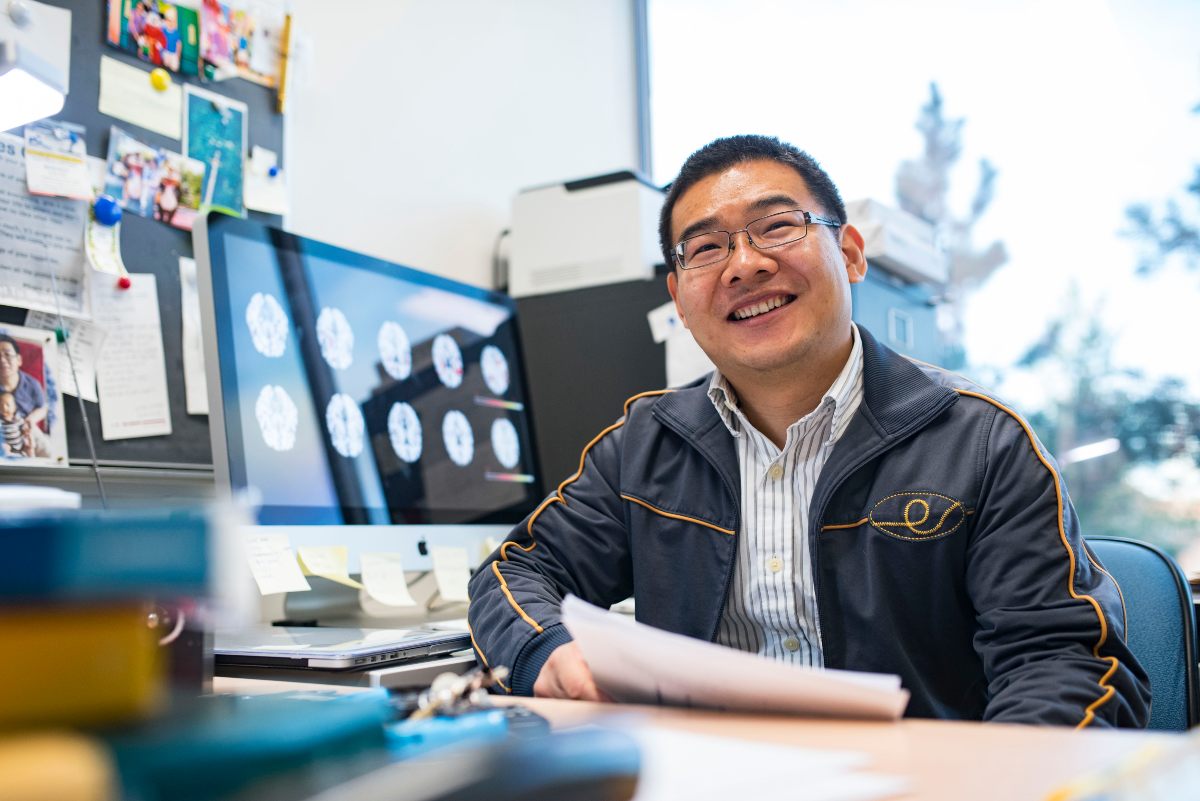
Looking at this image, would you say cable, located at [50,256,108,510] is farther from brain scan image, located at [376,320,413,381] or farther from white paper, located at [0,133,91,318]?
brain scan image, located at [376,320,413,381]

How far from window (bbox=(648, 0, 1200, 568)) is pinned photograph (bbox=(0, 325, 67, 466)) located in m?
1.74

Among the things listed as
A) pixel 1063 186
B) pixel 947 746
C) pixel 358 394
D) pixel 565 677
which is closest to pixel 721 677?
pixel 947 746

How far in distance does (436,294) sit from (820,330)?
2.37 feet

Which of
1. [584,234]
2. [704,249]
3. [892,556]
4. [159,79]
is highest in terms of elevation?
[159,79]

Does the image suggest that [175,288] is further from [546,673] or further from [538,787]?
[538,787]

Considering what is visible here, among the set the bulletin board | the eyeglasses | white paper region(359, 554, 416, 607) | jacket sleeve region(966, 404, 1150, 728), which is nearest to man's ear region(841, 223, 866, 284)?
the eyeglasses

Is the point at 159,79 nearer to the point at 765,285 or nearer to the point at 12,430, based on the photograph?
the point at 12,430

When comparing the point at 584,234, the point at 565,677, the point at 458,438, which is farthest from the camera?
the point at 584,234

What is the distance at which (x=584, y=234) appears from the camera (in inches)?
84.8

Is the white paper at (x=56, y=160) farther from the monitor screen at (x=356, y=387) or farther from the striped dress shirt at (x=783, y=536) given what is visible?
the striped dress shirt at (x=783, y=536)

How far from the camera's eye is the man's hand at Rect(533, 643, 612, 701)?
94 cm

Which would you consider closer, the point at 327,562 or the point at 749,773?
the point at 749,773

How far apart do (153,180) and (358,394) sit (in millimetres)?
482

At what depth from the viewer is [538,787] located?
360 mm
